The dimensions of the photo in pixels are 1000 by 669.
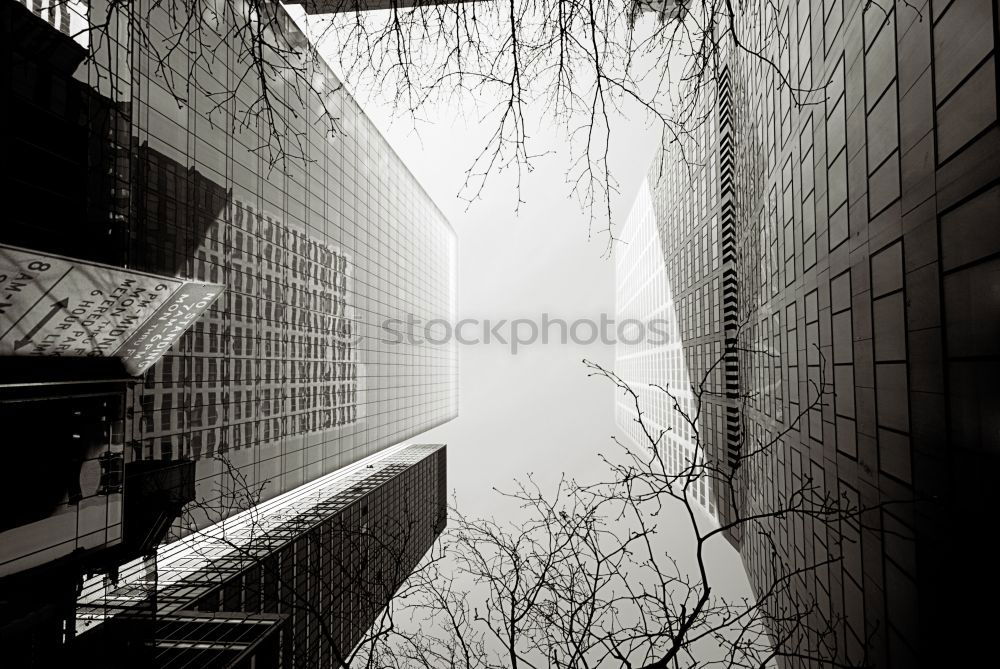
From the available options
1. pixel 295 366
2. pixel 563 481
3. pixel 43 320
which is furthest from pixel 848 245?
pixel 295 366

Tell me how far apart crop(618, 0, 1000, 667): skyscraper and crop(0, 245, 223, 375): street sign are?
1755 cm

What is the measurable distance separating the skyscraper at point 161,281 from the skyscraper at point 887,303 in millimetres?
11381

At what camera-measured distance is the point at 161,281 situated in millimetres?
17734

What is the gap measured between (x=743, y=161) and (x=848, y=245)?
22.1m

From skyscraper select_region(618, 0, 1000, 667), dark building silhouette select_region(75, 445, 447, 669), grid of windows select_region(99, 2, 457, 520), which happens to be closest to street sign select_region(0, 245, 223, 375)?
grid of windows select_region(99, 2, 457, 520)

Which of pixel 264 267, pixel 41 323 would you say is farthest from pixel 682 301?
pixel 41 323

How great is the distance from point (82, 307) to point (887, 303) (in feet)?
80.1

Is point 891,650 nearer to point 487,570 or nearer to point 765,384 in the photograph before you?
point 487,570

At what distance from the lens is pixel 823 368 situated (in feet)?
53.0

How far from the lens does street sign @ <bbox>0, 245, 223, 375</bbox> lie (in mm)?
12984

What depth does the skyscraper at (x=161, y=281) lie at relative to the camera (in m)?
13.4

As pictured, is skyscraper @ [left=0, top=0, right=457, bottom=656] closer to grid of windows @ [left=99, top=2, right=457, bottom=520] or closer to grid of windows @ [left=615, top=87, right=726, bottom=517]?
grid of windows @ [left=99, top=2, right=457, bottom=520]

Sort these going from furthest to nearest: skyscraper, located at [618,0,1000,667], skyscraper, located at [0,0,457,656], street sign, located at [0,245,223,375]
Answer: skyscraper, located at [0,0,457,656], street sign, located at [0,245,223,375], skyscraper, located at [618,0,1000,667]

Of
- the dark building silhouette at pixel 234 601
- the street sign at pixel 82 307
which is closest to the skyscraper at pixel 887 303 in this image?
the dark building silhouette at pixel 234 601
